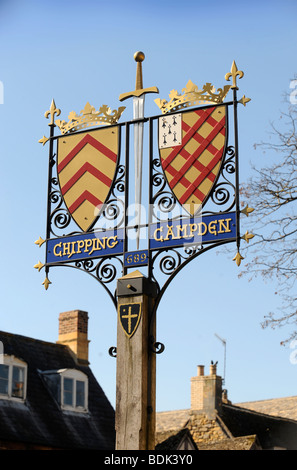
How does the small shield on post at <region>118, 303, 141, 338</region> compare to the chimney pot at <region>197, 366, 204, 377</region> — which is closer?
the small shield on post at <region>118, 303, 141, 338</region>

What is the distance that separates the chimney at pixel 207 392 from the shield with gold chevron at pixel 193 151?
26257 mm

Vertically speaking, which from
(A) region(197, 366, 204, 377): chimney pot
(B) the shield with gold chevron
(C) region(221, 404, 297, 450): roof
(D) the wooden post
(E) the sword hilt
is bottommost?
(D) the wooden post

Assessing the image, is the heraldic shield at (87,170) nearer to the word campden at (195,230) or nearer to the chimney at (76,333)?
the word campden at (195,230)

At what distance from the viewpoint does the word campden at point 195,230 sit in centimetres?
827

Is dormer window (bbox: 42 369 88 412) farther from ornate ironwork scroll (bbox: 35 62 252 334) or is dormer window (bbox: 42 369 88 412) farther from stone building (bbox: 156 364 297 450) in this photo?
ornate ironwork scroll (bbox: 35 62 252 334)

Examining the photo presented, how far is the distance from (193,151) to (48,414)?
17446mm

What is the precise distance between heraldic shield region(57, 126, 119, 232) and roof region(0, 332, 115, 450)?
47.6 ft

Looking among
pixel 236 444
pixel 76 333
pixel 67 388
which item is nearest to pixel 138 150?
pixel 67 388

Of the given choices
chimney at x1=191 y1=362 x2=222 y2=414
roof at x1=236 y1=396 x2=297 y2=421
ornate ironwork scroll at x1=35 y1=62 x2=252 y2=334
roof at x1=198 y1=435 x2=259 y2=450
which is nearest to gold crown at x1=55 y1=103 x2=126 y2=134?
ornate ironwork scroll at x1=35 y1=62 x2=252 y2=334

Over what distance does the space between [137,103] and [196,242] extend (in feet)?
5.27

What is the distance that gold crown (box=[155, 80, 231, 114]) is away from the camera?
28.5ft

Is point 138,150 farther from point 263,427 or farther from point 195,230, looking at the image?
point 263,427

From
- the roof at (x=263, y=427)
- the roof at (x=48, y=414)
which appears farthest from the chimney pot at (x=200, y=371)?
the roof at (x=48, y=414)

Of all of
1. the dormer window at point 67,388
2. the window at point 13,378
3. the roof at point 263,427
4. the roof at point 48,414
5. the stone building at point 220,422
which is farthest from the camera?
the roof at point 263,427
